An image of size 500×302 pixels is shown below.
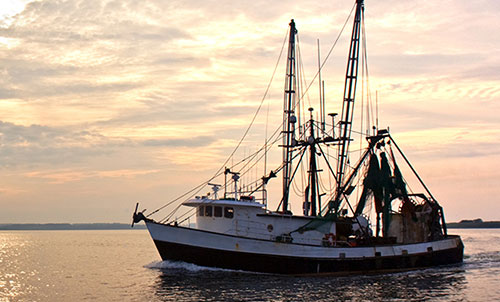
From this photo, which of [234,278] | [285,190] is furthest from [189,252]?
[285,190]

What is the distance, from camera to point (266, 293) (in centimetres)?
2931

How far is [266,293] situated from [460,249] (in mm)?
22544

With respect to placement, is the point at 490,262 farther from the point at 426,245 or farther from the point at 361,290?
the point at 361,290

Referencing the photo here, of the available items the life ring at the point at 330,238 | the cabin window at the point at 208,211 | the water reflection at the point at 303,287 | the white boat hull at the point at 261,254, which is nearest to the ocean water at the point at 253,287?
the water reflection at the point at 303,287

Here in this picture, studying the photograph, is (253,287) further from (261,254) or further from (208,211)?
(208,211)

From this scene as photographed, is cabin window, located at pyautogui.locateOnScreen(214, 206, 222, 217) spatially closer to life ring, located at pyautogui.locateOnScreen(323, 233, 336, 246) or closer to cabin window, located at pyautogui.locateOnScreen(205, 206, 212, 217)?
cabin window, located at pyautogui.locateOnScreen(205, 206, 212, 217)

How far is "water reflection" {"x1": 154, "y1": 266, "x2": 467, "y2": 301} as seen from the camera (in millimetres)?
28828

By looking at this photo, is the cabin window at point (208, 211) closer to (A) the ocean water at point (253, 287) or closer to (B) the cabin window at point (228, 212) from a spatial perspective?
(B) the cabin window at point (228, 212)

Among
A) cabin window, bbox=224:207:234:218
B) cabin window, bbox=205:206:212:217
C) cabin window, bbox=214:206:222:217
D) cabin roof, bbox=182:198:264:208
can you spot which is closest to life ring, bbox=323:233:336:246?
cabin roof, bbox=182:198:264:208

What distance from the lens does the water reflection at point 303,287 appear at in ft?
94.6

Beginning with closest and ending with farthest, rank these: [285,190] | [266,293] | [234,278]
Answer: [266,293] < [234,278] < [285,190]

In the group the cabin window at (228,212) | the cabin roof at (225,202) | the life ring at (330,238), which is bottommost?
the life ring at (330,238)

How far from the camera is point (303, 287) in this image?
31.5m

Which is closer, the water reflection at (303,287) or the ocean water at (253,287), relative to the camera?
the water reflection at (303,287)
